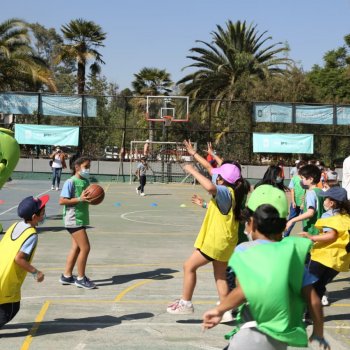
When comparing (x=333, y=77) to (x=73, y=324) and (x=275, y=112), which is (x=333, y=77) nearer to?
(x=275, y=112)

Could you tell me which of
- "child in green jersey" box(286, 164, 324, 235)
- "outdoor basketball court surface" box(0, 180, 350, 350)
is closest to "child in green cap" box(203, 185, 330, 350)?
"outdoor basketball court surface" box(0, 180, 350, 350)

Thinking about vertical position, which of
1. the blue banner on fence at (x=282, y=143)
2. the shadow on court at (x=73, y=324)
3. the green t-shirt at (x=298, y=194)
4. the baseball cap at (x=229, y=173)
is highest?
the blue banner on fence at (x=282, y=143)

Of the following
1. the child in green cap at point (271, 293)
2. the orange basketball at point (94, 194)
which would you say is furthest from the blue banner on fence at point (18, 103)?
the child in green cap at point (271, 293)

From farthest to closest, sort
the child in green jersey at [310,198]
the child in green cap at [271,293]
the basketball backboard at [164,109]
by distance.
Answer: the basketball backboard at [164,109] → the child in green jersey at [310,198] → the child in green cap at [271,293]

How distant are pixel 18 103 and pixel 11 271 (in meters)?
30.2

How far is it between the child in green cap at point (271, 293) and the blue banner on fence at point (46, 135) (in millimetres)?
30875

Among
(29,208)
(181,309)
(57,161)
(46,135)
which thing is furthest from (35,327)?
(46,135)

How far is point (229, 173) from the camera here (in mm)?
6094

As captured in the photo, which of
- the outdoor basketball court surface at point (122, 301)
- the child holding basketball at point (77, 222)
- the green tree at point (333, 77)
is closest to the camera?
the outdoor basketball court surface at point (122, 301)

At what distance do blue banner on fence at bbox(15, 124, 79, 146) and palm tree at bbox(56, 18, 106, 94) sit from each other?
10.2 metres

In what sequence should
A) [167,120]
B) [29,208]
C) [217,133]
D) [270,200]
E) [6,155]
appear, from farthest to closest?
[217,133] → [167,120] → [6,155] → [29,208] → [270,200]

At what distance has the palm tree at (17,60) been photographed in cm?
3594

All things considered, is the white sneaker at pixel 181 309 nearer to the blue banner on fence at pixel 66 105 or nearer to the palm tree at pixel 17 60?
→ the blue banner on fence at pixel 66 105

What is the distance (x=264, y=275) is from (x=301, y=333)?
18.4 inches
